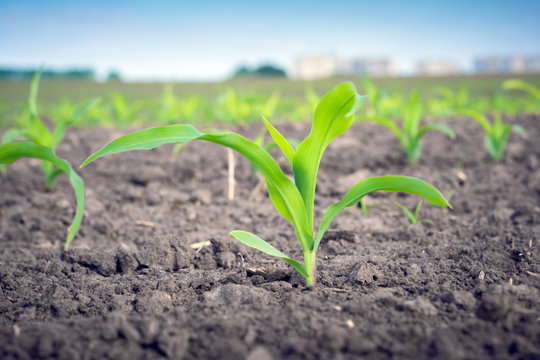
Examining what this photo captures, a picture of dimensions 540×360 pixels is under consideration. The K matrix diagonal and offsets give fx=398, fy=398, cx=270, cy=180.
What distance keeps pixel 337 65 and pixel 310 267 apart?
151ft

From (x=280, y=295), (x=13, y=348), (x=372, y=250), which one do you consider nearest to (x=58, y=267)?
(x=13, y=348)

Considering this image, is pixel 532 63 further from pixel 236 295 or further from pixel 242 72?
pixel 236 295

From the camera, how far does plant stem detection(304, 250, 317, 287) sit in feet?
4.08

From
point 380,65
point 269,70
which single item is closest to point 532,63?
point 380,65

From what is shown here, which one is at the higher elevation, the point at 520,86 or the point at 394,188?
the point at 520,86

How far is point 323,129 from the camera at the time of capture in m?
1.12

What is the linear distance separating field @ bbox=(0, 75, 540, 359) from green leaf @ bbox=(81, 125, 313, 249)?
239mm

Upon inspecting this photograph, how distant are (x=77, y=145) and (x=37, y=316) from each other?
10.8 ft

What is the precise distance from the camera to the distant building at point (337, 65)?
44094mm

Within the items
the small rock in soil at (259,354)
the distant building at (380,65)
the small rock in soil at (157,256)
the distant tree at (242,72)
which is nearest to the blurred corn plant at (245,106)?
the small rock in soil at (157,256)

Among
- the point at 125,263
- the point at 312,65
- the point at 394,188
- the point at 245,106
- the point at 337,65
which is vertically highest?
the point at 312,65

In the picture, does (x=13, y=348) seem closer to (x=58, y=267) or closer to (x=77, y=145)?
(x=58, y=267)

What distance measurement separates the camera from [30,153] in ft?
4.70

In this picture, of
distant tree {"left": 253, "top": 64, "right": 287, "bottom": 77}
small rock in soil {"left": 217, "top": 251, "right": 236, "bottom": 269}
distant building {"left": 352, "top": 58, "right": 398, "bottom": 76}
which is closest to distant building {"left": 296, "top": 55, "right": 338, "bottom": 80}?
distant building {"left": 352, "top": 58, "right": 398, "bottom": 76}
